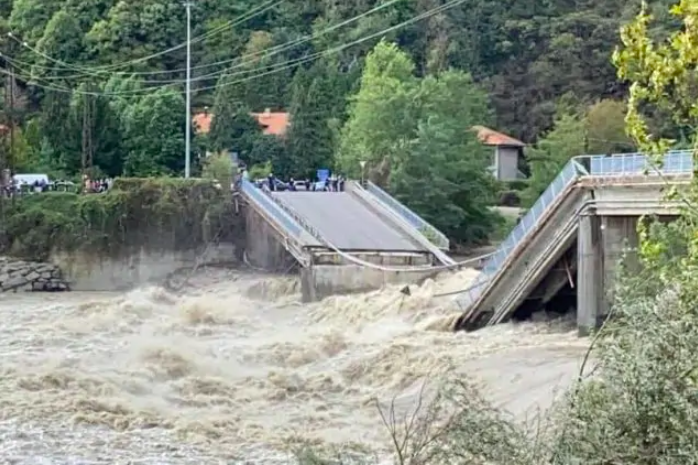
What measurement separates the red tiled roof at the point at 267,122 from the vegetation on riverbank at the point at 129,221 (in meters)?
16.0

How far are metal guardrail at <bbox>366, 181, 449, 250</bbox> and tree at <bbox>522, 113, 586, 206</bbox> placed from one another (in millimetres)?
6376

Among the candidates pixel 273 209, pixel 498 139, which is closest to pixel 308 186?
pixel 273 209

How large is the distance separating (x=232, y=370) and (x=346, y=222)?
17595mm

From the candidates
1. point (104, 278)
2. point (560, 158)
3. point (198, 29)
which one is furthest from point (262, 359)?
point (198, 29)

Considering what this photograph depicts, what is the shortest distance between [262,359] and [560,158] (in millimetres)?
25140

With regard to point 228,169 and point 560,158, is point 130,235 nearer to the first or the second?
point 228,169

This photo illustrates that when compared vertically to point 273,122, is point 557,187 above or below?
below

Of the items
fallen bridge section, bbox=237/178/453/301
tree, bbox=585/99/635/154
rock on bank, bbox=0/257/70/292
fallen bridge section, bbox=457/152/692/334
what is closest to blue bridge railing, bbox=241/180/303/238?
fallen bridge section, bbox=237/178/453/301

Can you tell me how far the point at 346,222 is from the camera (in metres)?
42.7

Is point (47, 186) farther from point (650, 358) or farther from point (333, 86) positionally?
point (650, 358)

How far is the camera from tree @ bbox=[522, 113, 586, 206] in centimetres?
4841

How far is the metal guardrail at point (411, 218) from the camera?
4069 centimetres

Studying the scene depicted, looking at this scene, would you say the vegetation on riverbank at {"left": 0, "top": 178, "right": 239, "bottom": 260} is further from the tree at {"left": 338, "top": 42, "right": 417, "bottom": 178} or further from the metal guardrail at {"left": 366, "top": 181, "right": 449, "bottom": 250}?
the tree at {"left": 338, "top": 42, "right": 417, "bottom": 178}

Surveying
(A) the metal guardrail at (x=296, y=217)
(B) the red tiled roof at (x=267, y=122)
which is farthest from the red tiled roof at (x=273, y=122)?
(A) the metal guardrail at (x=296, y=217)
